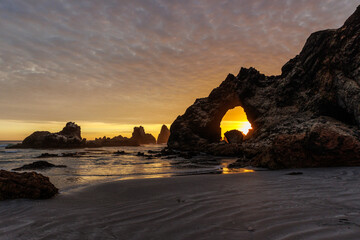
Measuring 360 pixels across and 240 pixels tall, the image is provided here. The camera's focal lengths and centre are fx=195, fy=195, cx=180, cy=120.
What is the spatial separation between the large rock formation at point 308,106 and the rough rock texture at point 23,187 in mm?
8352

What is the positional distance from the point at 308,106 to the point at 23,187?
20.2 metres

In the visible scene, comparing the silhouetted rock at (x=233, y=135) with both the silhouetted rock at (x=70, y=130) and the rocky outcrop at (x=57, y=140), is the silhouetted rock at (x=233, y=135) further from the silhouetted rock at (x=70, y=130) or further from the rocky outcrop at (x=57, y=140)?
the silhouetted rock at (x=70, y=130)

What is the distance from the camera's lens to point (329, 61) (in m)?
16.7

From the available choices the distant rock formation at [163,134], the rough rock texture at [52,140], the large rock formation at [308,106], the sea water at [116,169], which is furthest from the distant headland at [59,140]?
the distant rock formation at [163,134]

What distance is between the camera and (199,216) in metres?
2.93

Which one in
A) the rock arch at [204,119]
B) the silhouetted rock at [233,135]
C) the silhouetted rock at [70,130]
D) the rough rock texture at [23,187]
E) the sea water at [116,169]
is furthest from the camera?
the silhouetted rock at [70,130]

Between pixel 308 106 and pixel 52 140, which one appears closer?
pixel 308 106

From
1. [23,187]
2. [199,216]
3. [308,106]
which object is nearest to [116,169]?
[23,187]

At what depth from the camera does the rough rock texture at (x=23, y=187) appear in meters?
4.50

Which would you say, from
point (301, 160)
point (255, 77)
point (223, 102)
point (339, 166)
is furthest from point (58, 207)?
point (223, 102)

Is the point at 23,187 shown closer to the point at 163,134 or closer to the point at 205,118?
the point at 205,118

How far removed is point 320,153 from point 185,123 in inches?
1231

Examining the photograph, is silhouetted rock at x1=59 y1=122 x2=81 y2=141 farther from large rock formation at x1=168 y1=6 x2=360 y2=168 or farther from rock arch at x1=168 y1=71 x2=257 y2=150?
large rock formation at x1=168 y1=6 x2=360 y2=168

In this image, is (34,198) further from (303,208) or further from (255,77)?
(255,77)
